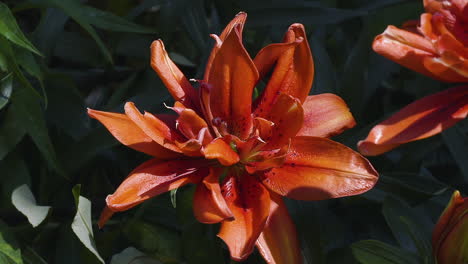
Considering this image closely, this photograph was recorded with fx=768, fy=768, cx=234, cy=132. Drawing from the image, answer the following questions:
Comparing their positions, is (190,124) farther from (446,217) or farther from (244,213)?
(446,217)

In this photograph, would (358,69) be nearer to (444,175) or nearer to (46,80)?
(444,175)

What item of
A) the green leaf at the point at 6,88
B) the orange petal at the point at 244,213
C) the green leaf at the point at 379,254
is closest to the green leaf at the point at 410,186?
the green leaf at the point at 379,254

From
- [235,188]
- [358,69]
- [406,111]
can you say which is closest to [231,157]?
[235,188]

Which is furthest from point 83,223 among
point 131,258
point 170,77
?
point 170,77

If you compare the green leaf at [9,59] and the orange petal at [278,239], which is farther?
the green leaf at [9,59]

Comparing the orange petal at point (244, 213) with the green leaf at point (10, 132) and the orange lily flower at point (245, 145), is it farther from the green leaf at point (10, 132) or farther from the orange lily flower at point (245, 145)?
the green leaf at point (10, 132)

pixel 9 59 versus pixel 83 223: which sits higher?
pixel 9 59

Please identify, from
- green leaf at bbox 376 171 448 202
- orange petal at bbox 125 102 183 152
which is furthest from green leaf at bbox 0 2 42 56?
green leaf at bbox 376 171 448 202
